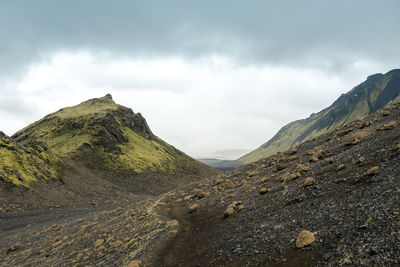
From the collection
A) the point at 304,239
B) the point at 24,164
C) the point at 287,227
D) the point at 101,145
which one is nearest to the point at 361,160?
the point at 287,227

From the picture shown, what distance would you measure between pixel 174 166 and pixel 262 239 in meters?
175

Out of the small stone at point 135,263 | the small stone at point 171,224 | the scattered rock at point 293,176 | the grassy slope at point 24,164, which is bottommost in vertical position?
the small stone at point 135,263

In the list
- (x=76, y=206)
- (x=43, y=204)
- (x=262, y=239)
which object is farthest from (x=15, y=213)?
(x=262, y=239)

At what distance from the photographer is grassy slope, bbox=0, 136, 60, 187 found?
77.7 metres

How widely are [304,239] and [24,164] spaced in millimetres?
114053

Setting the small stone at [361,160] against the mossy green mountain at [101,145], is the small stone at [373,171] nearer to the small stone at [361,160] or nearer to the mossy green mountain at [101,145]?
the small stone at [361,160]

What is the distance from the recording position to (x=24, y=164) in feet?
300

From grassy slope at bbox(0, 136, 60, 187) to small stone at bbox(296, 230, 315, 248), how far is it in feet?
308

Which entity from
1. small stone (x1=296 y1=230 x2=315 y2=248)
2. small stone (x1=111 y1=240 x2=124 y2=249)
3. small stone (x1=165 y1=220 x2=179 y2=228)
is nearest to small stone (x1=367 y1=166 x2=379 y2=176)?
small stone (x1=296 y1=230 x2=315 y2=248)

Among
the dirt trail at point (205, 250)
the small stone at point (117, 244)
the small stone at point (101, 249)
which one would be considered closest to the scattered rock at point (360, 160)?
the dirt trail at point (205, 250)

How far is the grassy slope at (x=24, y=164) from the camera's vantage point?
77731 millimetres

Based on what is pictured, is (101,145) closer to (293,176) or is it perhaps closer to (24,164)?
(24,164)

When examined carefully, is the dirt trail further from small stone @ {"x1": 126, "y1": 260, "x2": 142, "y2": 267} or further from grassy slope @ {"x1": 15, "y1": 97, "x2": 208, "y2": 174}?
grassy slope @ {"x1": 15, "y1": 97, "x2": 208, "y2": 174}

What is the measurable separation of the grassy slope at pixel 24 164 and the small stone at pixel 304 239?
93933 millimetres
